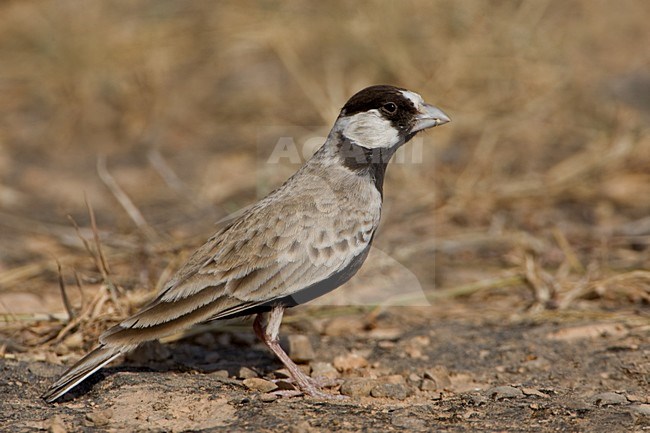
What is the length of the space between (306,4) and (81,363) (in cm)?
830

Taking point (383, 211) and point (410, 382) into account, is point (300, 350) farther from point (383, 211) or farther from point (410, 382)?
point (383, 211)

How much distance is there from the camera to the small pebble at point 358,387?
4676mm

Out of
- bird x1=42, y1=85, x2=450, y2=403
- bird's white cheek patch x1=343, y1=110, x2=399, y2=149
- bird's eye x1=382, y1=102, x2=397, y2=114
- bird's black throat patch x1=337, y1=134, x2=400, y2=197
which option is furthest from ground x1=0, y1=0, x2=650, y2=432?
Result: bird's eye x1=382, y1=102, x2=397, y2=114

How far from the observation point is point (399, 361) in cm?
529

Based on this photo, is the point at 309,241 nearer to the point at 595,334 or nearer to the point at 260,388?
the point at 260,388

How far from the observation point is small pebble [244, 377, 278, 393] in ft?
15.1

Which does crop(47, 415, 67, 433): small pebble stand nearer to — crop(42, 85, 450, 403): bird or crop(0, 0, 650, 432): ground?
crop(0, 0, 650, 432): ground

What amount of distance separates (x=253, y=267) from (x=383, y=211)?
131 inches

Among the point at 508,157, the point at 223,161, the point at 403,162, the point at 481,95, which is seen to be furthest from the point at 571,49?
the point at 223,161

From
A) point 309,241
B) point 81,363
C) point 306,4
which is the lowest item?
point 81,363

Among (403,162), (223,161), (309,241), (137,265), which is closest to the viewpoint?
(309,241)

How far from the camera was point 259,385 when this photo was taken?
4625mm

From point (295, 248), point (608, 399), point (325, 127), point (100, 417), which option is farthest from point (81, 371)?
point (325, 127)

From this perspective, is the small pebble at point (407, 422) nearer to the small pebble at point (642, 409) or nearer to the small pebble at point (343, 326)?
the small pebble at point (642, 409)
